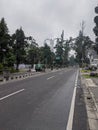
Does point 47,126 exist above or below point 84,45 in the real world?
below

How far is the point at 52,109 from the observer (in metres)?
10.8

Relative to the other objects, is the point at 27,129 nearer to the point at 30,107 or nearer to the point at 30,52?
the point at 30,107

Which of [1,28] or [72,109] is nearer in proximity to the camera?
[72,109]

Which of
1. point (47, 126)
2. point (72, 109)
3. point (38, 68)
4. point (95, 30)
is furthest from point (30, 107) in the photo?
point (38, 68)

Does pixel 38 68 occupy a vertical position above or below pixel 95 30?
below

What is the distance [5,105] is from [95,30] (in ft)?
112

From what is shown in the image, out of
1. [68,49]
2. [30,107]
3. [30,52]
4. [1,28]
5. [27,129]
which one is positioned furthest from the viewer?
[68,49]

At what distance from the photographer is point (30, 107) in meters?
11.0

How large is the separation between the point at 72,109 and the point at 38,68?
60448 mm

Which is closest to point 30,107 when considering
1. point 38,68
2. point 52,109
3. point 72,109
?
point 52,109

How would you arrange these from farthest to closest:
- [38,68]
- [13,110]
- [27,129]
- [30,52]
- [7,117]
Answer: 1. [30,52]
2. [38,68]
3. [13,110]
4. [7,117]
5. [27,129]

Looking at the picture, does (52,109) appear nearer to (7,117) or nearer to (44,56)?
(7,117)

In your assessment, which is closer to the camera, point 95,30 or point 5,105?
point 5,105

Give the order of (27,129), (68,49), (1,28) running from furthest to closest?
1. (68,49)
2. (1,28)
3. (27,129)
